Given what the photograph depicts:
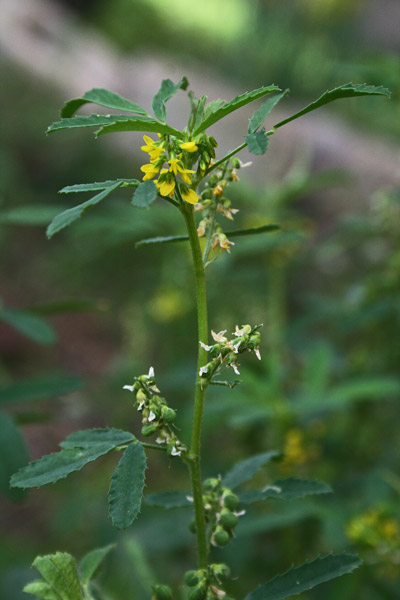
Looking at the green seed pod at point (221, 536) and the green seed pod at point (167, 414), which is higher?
the green seed pod at point (167, 414)

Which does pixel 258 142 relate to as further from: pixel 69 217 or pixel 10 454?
pixel 10 454

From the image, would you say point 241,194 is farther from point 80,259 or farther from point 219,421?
point 80,259

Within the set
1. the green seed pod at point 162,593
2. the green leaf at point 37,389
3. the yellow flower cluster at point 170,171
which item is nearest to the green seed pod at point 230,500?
the green seed pod at point 162,593

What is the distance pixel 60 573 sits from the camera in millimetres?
649

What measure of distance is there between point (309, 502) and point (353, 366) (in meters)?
0.46

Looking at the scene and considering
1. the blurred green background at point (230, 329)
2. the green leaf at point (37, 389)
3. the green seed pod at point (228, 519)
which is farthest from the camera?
the blurred green background at point (230, 329)

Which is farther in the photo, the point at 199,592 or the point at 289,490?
the point at 289,490

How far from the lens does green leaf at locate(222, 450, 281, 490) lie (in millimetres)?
814

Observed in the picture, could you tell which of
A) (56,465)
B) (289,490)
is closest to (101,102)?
(56,465)

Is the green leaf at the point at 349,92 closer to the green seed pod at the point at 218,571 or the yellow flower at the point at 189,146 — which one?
the yellow flower at the point at 189,146

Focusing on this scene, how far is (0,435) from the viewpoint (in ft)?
3.52

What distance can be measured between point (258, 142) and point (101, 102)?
0.58ft

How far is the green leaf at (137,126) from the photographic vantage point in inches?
23.7

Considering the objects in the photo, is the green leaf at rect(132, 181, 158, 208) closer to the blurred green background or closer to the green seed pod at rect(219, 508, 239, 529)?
the green seed pod at rect(219, 508, 239, 529)
